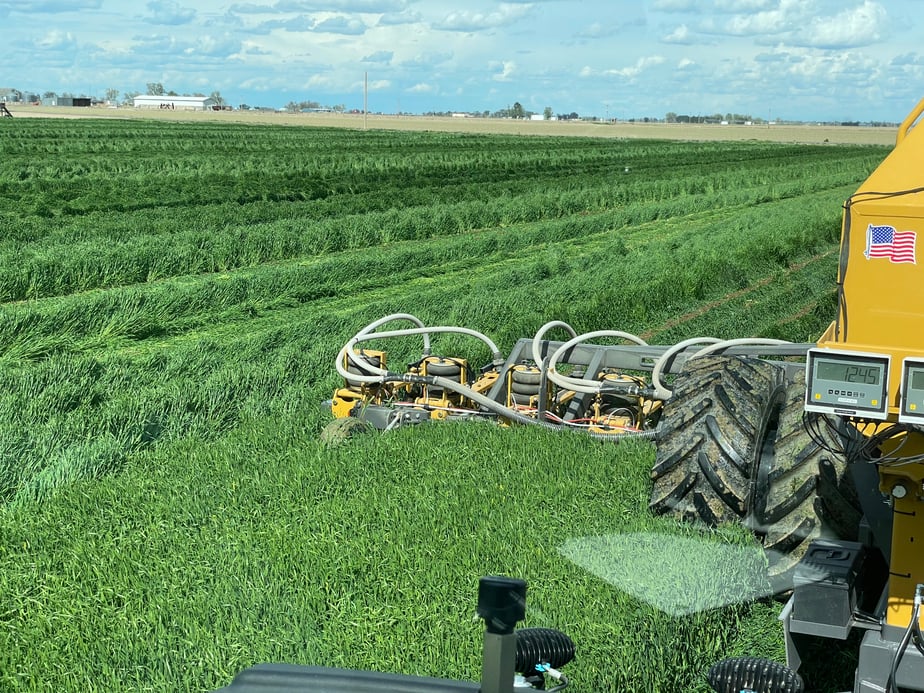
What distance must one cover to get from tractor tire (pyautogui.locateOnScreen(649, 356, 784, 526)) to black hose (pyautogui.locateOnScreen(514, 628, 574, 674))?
7.91 feet

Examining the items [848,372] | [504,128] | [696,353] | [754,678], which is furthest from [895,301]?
[504,128]

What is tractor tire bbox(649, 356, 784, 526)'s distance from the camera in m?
5.28

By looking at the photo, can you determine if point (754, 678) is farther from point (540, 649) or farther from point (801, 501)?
point (801, 501)

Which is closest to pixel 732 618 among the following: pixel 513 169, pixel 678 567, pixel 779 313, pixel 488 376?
pixel 678 567

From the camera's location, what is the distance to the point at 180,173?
34.5 metres

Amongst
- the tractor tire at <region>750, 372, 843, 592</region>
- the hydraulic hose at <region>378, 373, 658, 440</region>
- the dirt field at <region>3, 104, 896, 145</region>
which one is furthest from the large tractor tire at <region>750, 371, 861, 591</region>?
the dirt field at <region>3, 104, 896, 145</region>

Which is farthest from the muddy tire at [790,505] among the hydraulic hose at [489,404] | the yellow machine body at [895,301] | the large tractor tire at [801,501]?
the hydraulic hose at [489,404]

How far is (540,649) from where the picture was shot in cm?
296

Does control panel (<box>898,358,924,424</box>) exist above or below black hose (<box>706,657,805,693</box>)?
above

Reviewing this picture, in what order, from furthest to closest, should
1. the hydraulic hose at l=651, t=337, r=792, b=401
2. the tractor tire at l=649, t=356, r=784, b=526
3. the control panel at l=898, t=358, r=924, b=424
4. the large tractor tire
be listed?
the hydraulic hose at l=651, t=337, r=792, b=401, the tractor tire at l=649, t=356, r=784, b=526, the large tractor tire, the control panel at l=898, t=358, r=924, b=424

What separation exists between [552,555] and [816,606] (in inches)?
54.1

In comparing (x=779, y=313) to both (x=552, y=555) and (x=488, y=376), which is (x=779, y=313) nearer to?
(x=488, y=376)

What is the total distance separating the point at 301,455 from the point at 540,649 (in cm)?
406

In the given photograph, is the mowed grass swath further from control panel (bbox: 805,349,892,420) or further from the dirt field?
the dirt field
